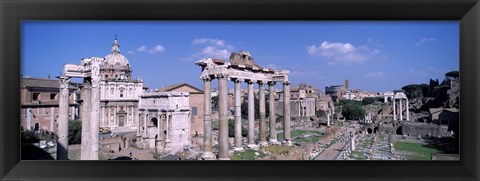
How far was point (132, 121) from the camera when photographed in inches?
647

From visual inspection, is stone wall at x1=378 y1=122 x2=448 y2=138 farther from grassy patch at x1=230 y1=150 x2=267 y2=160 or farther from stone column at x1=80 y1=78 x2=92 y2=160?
stone column at x1=80 y1=78 x2=92 y2=160

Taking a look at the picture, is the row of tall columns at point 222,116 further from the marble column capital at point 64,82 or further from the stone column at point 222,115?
the marble column capital at point 64,82

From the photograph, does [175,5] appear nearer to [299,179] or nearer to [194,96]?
[299,179]

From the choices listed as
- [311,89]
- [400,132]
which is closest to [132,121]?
[311,89]

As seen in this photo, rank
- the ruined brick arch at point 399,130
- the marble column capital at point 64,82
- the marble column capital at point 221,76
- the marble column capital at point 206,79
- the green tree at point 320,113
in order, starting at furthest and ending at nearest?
the green tree at point 320,113
the ruined brick arch at point 399,130
the marble column capital at point 206,79
the marble column capital at point 221,76
the marble column capital at point 64,82

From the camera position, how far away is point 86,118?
19.8ft

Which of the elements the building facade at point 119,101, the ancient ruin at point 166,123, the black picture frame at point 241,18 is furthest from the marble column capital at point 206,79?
the building facade at point 119,101

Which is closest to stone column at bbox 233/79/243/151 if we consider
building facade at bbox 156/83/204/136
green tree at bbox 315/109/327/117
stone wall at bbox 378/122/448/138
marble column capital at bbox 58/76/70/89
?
marble column capital at bbox 58/76/70/89

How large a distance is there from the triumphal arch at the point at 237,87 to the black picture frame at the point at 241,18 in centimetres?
380

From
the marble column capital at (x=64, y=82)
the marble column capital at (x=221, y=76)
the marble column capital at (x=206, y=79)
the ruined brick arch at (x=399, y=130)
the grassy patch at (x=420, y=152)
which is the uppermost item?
the marble column capital at (x=221, y=76)

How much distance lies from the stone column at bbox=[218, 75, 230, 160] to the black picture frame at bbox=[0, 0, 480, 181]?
380 centimetres

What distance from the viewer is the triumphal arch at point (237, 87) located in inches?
268

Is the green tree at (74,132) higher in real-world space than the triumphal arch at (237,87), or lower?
lower

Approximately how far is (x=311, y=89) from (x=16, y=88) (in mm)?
19483
